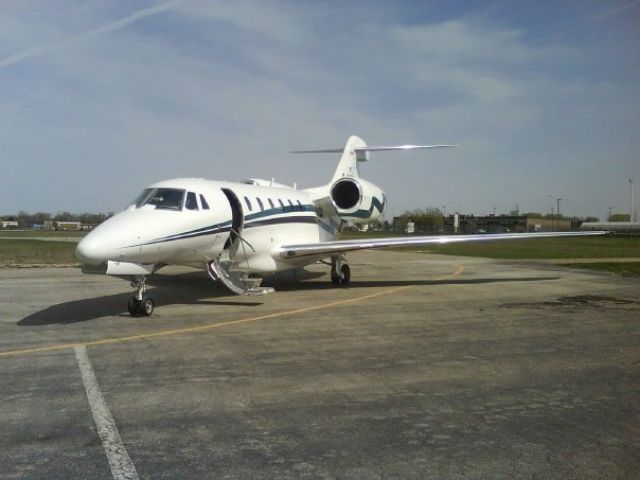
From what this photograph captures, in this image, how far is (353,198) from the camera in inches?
789

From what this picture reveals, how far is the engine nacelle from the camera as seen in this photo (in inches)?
784

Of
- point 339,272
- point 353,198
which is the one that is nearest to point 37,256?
point 353,198

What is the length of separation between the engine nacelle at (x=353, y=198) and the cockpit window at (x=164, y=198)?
26.9 feet

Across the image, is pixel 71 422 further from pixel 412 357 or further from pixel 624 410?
pixel 624 410

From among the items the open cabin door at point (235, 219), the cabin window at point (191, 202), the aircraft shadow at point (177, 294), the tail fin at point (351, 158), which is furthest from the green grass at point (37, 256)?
the cabin window at point (191, 202)

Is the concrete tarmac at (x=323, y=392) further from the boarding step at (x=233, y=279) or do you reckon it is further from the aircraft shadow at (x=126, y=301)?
the boarding step at (x=233, y=279)

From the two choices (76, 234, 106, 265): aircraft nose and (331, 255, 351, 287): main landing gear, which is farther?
(331, 255, 351, 287): main landing gear

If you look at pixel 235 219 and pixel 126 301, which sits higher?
pixel 235 219

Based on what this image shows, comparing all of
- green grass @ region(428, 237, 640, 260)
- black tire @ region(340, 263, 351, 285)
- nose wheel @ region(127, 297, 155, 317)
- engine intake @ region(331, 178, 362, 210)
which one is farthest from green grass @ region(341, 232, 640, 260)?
nose wheel @ region(127, 297, 155, 317)

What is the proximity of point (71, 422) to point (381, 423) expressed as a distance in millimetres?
2755

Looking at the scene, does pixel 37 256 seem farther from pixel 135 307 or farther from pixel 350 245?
pixel 135 307

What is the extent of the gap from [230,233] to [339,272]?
5.21m

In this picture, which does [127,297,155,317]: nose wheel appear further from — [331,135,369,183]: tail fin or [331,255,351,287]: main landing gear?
[331,135,369,183]: tail fin

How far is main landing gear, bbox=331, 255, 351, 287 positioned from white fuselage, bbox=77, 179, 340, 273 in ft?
3.93
